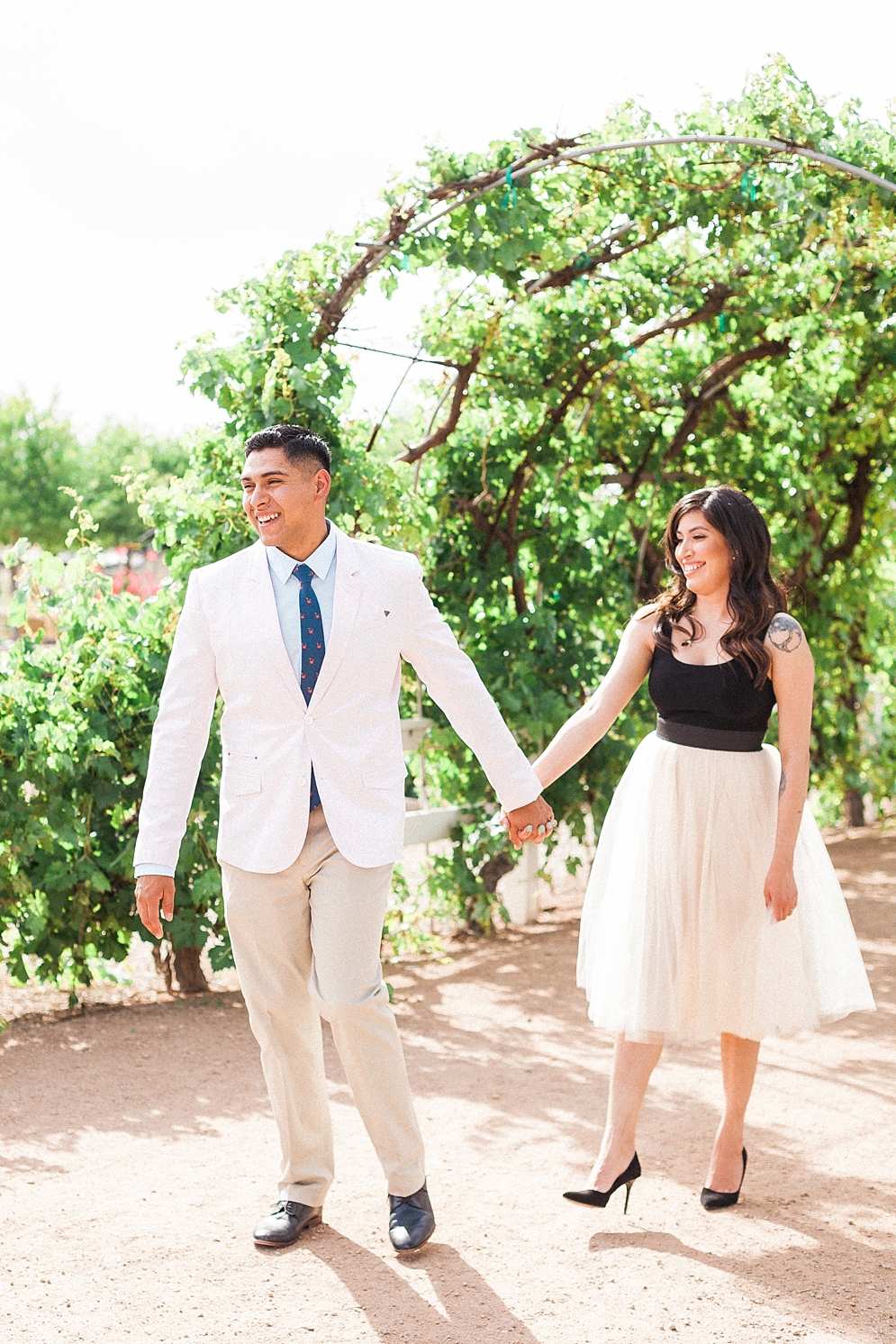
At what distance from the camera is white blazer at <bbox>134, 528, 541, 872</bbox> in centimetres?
300

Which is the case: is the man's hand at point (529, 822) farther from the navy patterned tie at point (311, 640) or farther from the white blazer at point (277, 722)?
the navy patterned tie at point (311, 640)

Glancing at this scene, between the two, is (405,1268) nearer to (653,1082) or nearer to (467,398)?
(653,1082)

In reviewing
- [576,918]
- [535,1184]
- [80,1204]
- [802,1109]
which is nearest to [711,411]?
[576,918]

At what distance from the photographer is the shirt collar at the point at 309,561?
3.11 metres

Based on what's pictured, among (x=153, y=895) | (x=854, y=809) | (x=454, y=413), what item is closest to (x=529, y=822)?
(x=153, y=895)

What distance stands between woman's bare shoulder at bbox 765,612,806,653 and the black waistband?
0.80 ft

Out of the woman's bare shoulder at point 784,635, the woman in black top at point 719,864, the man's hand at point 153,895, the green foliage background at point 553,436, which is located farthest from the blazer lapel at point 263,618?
the green foliage background at point 553,436

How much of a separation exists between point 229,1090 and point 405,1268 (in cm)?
151

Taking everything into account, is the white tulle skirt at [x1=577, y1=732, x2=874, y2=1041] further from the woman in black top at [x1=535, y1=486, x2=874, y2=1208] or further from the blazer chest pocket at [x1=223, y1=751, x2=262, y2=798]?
the blazer chest pocket at [x1=223, y1=751, x2=262, y2=798]

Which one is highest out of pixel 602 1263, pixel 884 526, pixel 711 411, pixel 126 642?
pixel 711 411

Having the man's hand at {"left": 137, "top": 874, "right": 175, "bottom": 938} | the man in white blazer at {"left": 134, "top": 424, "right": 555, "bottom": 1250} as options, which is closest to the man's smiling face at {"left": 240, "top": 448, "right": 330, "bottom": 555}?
the man in white blazer at {"left": 134, "top": 424, "right": 555, "bottom": 1250}

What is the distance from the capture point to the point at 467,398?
259 inches

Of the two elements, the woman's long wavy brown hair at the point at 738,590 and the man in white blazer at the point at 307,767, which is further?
the woman's long wavy brown hair at the point at 738,590

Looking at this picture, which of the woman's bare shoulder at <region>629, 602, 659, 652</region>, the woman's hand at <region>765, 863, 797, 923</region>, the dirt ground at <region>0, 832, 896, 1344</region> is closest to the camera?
the dirt ground at <region>0, 832, 896, 1344</region>
